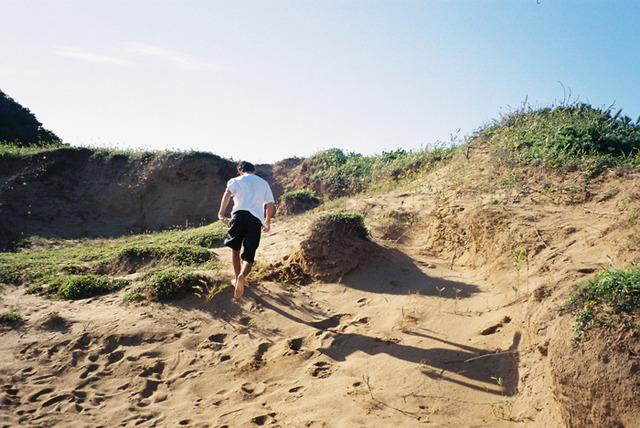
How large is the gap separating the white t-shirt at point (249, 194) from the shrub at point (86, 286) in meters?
2.52

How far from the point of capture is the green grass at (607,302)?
9.12 ft

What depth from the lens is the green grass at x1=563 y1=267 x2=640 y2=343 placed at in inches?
109

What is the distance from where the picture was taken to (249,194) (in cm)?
542

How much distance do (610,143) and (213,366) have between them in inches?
252

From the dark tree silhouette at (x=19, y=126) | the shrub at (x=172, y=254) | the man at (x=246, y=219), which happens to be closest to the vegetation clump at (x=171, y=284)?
the man at (x=246, y=219)

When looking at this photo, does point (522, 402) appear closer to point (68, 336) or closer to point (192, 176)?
point (68, 336)

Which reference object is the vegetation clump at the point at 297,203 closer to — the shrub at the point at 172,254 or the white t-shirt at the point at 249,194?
the shrub at the point at 172,254

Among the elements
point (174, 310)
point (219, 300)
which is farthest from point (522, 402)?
point (174, 310)

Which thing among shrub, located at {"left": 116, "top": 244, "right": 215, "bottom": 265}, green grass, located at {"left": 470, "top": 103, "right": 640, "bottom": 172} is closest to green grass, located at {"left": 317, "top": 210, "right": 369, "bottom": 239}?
→ shrub, located at {"left": 116, "top": 244, "right": 215, "bottom": 265}

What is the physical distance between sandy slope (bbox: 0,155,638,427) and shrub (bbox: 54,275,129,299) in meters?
0.29

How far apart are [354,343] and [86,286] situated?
441 cm

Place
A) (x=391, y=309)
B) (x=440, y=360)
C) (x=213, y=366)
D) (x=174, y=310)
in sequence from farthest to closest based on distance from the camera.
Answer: (x=174, y=310) → (x=391, y=309) → (x=213, y=366) → (x=440, y=360)

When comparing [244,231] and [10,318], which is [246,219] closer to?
[244,231]

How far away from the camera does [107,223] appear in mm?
13914
